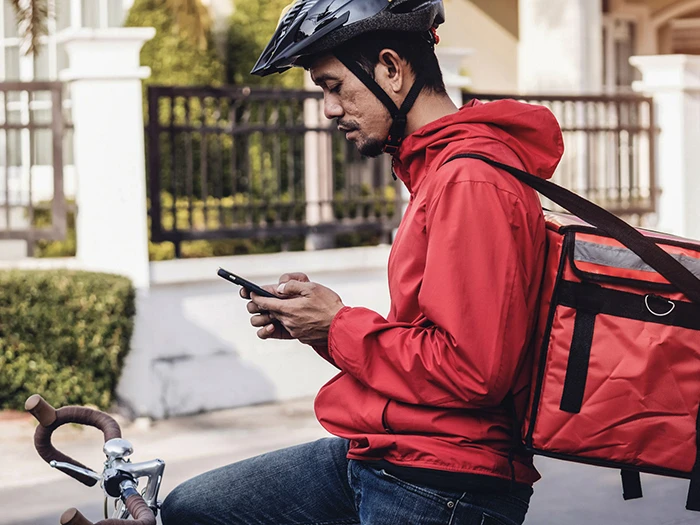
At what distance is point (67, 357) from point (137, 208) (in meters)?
1.04

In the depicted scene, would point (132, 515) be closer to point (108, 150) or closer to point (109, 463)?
point (109, 463)

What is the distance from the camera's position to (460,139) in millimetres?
2203

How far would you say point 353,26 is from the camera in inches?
87.0

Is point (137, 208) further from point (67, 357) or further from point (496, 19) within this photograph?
point (496, 19)

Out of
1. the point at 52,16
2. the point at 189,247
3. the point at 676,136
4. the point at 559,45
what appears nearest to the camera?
the point at 52,16

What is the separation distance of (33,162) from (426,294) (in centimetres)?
628

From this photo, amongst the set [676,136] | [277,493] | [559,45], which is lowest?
[277,493]

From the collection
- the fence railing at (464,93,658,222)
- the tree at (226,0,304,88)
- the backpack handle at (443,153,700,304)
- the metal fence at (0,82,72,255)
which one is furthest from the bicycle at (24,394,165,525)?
the tree at (226,0,304,88)

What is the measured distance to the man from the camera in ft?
6.73

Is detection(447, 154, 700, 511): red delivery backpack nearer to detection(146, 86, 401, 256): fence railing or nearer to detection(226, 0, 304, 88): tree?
detection(146, 86, 401, 256): fence railing

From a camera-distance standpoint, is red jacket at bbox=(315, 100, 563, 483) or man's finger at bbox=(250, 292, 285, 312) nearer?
red jacket at bbox=(315, 100, 563, 483)

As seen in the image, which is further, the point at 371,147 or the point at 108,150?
the point at 108,150

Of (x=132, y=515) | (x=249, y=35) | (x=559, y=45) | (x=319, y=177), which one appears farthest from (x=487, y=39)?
(x=132, y=515)

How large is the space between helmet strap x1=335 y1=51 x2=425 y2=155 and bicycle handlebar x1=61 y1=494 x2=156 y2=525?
2.77ft
